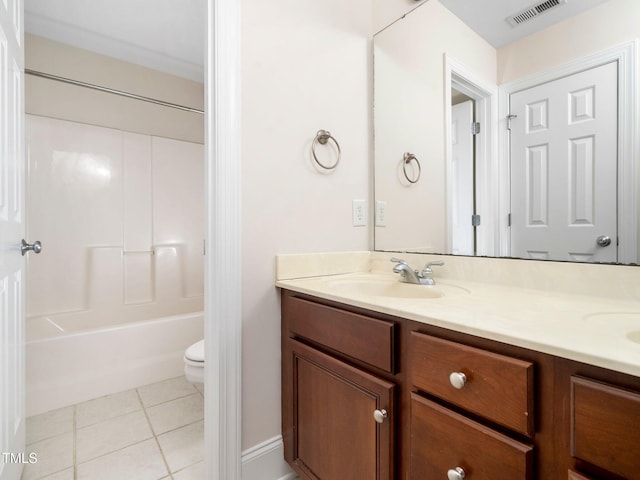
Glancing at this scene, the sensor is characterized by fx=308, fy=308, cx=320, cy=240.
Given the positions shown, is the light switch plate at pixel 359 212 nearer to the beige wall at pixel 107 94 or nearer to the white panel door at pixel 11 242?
the white panel door at pixel 11 242

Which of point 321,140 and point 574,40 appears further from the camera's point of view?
point 321,140

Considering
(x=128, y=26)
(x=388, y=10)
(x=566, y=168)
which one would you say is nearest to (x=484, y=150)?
(x=566, y=168)

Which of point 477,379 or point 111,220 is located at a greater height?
point 111,220

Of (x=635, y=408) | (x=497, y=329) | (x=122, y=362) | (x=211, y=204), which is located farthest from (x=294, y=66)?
(x=122, y=362)

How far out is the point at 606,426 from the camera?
47cm

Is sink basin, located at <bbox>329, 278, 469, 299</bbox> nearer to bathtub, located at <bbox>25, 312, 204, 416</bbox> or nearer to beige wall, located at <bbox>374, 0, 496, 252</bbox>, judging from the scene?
beige wall, located at <bbox>374, 0, 496, 252</bbox>

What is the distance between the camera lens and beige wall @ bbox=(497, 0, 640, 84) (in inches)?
34.0

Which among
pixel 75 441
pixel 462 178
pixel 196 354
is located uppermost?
pixel 462 178

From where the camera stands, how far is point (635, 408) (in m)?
0.44

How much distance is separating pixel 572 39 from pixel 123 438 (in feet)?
7.87

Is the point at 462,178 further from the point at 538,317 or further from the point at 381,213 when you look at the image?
the point at 538,317

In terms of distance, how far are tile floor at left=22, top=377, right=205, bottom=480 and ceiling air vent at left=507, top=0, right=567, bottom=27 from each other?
2.10 m

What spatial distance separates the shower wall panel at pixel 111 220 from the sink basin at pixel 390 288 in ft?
6.29

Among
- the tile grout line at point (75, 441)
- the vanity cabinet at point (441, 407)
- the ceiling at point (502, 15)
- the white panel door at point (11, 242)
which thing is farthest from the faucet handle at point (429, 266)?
the tile grout line at point (75, 441)
